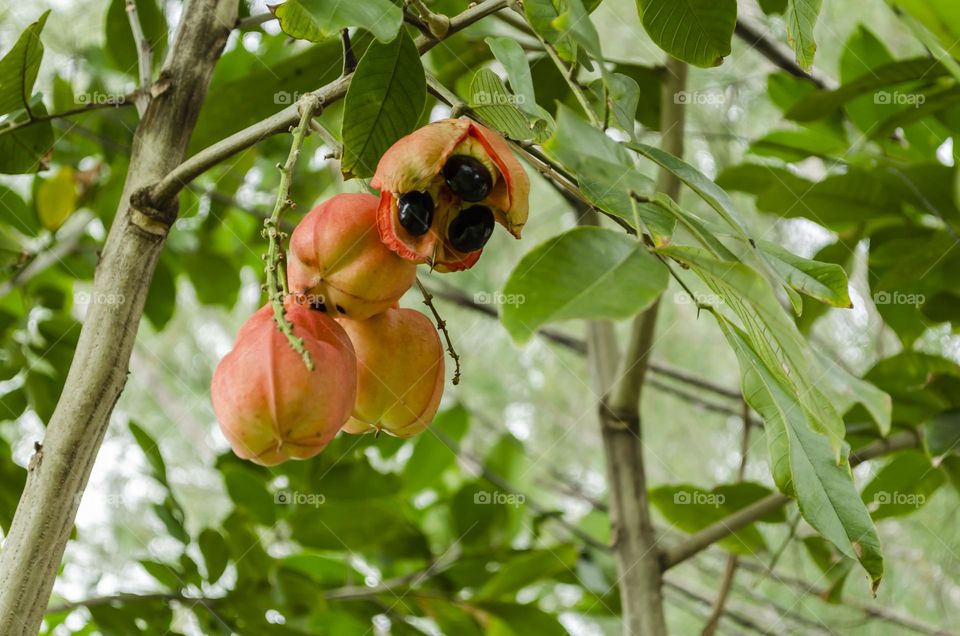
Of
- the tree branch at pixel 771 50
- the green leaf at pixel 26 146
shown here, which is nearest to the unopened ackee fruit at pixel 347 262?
the green leaf at pixel 26 146

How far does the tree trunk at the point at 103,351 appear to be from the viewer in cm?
54

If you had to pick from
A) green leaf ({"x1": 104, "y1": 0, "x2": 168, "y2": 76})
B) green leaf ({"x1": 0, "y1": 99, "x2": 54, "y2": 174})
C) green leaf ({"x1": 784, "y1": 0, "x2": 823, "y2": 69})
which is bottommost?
green leaf ({"x1": 784, "y1": 0, "x2": 823, "y2": 69})

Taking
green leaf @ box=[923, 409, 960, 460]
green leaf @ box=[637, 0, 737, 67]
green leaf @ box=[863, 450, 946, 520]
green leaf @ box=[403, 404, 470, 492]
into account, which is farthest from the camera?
green leaf @ box=[403, 404, 470, 492]

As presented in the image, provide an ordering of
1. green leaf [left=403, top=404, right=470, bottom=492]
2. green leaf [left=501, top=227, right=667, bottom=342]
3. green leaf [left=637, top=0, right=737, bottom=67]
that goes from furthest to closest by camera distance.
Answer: green leaf [left=403, top=404, right=470, bottom=492] → green leaf [left=637, top=0, right=737, bottom=67] → green leaf [left=501, top=227, right=667, bottom=342]

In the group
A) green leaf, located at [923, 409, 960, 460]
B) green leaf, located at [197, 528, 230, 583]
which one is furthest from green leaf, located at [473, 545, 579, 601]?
green leaf, located at [923, 409, 960, 460]

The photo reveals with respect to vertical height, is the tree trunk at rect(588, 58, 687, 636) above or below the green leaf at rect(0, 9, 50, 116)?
below

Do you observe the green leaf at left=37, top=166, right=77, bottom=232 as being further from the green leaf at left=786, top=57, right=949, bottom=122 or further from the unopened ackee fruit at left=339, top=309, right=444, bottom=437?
the green leaf at left=786, top=57, right=949, bottom=122

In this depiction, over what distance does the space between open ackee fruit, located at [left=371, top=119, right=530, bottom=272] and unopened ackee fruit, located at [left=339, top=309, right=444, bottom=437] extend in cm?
5

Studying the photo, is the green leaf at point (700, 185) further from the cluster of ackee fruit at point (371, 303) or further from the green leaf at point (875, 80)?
the green leaf at point (875, 80)

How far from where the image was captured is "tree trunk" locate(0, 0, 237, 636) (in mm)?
535

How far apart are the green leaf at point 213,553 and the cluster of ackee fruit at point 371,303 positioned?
0.45 metres

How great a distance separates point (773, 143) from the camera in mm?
1190

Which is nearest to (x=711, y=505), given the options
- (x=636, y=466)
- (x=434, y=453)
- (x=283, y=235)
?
(x=636, y=466)

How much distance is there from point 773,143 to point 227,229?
0.83 meters
